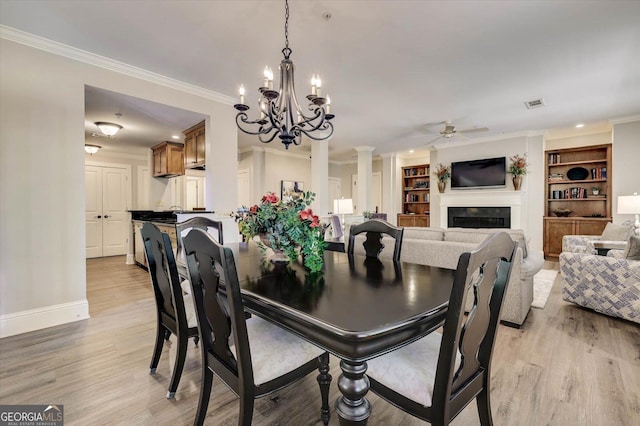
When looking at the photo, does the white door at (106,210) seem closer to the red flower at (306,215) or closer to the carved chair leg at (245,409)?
the red flower at (306,215)

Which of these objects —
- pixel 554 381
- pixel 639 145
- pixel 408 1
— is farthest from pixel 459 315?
pixel 639 145

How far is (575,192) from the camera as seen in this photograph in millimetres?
5965

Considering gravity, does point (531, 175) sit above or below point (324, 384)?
above

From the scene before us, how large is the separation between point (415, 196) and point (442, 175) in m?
1.58

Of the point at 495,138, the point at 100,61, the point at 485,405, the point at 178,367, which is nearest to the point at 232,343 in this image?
the point at 178,367

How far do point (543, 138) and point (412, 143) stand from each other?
8.33ft

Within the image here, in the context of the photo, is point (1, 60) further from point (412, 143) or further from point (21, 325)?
point (412, 143)

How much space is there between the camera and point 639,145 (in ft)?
15.6

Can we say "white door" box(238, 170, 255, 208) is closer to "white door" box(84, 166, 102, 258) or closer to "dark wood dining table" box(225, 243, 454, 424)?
"white door" box(84, 166, 102, 258)

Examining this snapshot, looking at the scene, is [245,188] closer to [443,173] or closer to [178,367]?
[443,173]

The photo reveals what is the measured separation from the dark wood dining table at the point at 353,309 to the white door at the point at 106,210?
268 inches

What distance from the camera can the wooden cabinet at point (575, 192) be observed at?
18.2 ft

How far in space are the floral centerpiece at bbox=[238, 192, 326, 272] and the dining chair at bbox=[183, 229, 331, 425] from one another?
16.4 inches

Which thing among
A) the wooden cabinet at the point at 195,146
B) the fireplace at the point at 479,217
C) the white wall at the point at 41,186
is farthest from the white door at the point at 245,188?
the fireplace at the point at 479,217
